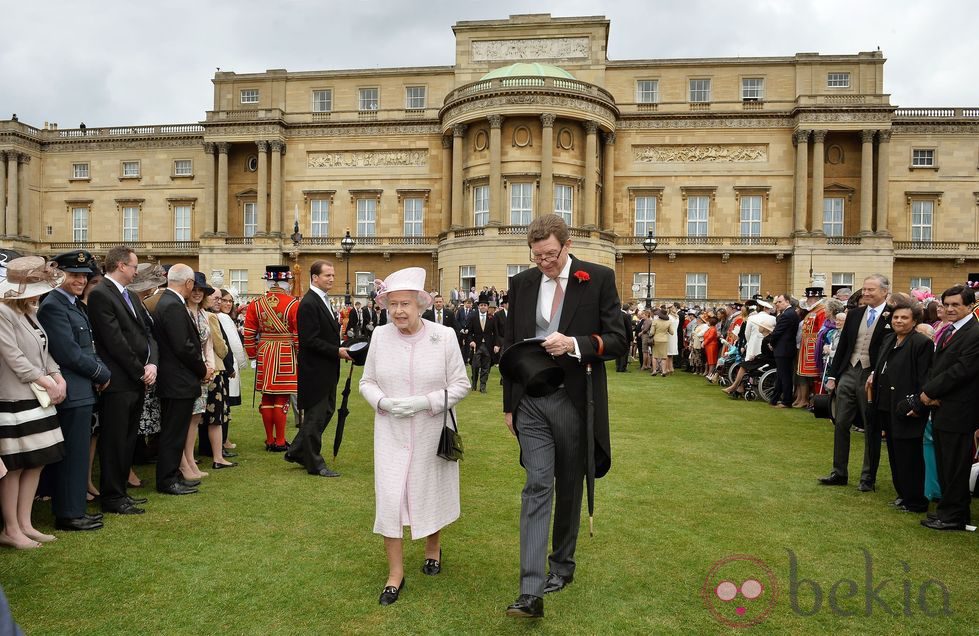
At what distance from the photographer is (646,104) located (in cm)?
4272

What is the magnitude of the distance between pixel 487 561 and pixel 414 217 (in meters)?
40.0

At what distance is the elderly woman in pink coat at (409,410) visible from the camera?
15.2 ft

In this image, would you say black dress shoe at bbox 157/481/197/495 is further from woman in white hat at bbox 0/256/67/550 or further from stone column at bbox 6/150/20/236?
stone column at bbox 6/150/20/236

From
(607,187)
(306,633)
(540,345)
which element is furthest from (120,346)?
(607,187)

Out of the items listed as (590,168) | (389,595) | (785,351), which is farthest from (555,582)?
(590,168)

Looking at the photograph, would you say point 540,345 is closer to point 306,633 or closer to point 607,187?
point 306,633

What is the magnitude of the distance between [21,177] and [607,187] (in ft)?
131

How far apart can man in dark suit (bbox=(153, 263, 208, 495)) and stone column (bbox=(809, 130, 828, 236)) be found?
39900 millimetres

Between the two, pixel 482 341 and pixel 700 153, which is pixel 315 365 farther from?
pixel 700 153

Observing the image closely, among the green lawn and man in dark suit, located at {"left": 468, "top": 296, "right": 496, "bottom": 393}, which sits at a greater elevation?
man in dark suit, located at {"left": 468, "top": 296, "right": 496, "bottom": 393}

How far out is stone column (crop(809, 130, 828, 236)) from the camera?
39938 millimetres

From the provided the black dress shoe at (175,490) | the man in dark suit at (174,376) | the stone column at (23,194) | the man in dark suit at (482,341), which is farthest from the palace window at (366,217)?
the black dress shoe at (175,490)

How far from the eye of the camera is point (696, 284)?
4188 cm

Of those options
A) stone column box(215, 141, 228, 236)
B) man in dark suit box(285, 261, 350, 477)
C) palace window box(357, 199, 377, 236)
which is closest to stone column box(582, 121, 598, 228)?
palace window box(357, 199, 377, 236)
